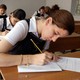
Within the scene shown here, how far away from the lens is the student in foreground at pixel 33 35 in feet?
4.20

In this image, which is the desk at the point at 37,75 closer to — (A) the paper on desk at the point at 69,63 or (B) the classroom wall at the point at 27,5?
(A) the paper on desk at the point at 69,63

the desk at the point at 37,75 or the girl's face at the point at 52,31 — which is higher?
the girl's face at the point at 52,31

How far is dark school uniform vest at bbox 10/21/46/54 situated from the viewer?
1463 mm

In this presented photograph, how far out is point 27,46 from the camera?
1500 mm

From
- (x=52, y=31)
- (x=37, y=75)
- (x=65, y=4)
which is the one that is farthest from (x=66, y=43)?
(x=65, y=4)

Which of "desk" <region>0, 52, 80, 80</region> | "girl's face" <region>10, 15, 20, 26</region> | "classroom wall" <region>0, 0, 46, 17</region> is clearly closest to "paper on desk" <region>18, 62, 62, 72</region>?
"desk" <region>0, 52, 80, 80</region>

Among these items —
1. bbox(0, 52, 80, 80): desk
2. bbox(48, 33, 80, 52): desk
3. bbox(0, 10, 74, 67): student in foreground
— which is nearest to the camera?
bbox(0, 52, 80, 80): desk

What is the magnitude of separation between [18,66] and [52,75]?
0.83 feet

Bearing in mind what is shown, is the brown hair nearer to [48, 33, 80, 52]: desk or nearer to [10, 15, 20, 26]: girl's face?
[48, 33, 80, 52]: desk

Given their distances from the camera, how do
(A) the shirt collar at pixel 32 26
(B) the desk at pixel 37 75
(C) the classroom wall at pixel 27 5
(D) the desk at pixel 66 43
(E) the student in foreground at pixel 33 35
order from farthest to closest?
(C) the classroom wall at pixel 27 5
(D) the desk at pixel 66 43
(A) the shirt collar at pixel 32 26
(E) the student in foreground at pixel 33 35
(B) the desk at pixel 37 75

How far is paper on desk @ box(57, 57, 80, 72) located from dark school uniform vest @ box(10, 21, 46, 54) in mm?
236

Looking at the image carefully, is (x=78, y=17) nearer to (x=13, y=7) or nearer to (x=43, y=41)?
(x=13, y=7)

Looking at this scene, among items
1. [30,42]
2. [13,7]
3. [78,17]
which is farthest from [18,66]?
[13,7]

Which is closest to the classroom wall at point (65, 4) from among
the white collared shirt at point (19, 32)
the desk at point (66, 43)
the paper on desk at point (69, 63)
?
the desk at point (66, 43)
